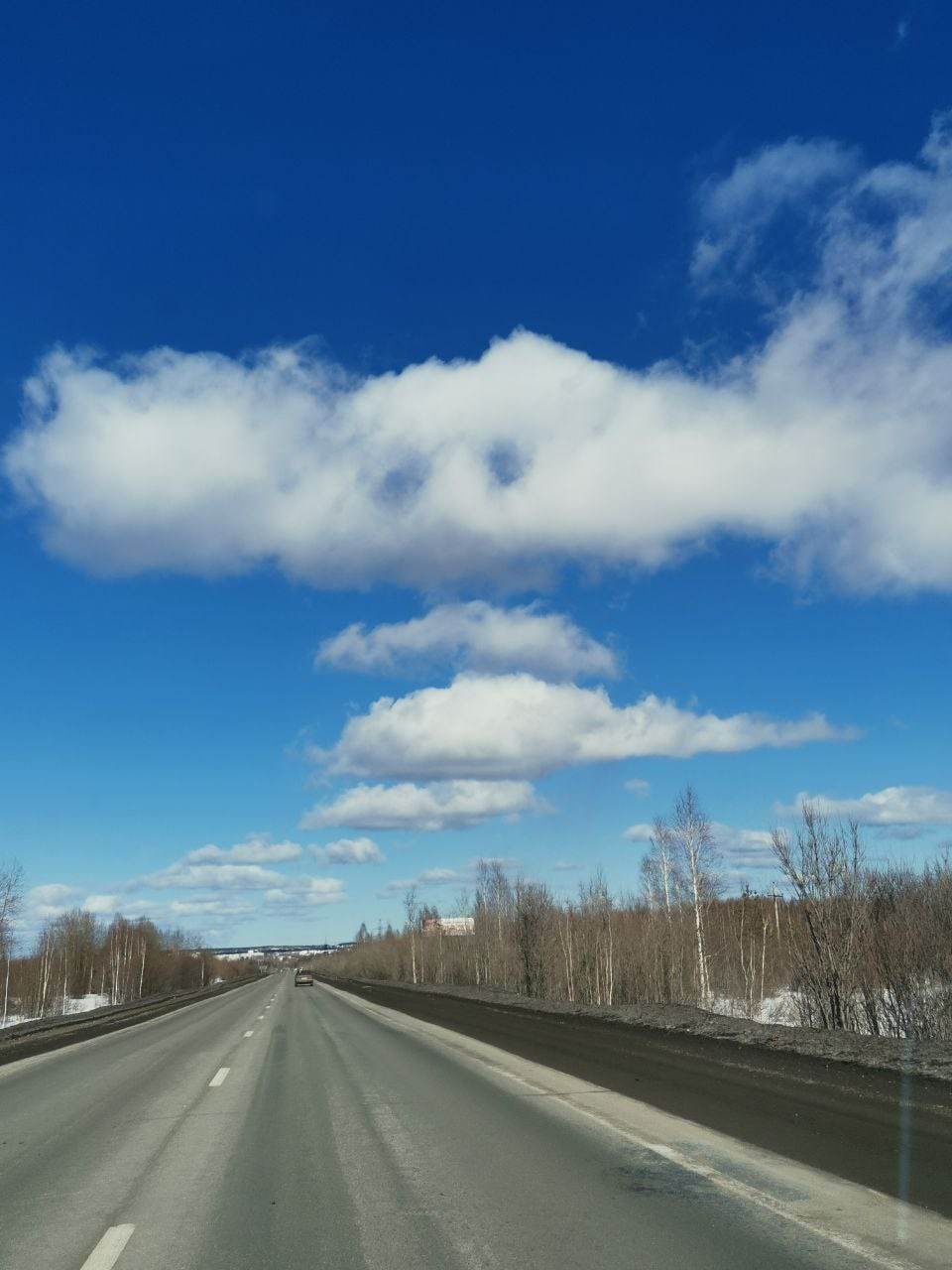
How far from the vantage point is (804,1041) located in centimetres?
1730

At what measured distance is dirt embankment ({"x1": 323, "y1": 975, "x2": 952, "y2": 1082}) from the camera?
1387 cm

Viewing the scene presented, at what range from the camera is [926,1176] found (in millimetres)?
7324

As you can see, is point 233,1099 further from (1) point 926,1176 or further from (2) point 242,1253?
(1) point 926,1176

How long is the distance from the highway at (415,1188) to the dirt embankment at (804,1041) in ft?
11.5

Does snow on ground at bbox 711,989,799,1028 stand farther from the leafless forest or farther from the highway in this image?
the highway

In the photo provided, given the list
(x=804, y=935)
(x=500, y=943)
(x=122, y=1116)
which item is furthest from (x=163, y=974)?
(x=122, y=1116)

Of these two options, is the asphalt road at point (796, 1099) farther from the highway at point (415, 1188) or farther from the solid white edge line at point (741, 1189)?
the solid white edge line at point (741, 1189)

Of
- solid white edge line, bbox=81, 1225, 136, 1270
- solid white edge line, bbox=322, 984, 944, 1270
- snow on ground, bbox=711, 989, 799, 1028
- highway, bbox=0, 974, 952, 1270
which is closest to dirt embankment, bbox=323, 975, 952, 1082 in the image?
highway, bbox=0, 974, 952, 1270

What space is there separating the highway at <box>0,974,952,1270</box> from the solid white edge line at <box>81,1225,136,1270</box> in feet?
0.07

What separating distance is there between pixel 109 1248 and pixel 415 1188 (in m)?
2.34

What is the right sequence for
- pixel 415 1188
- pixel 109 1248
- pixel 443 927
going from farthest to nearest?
pixel 443 927 < pixel 415 1188 < pixel 109 1248

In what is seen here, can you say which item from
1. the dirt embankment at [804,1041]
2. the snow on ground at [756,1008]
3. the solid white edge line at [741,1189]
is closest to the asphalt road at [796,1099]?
the dirt embankment at [804,1041]

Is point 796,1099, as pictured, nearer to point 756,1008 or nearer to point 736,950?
point 756,1008

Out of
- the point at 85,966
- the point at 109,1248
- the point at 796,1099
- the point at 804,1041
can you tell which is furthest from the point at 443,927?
the point at 109,1248
